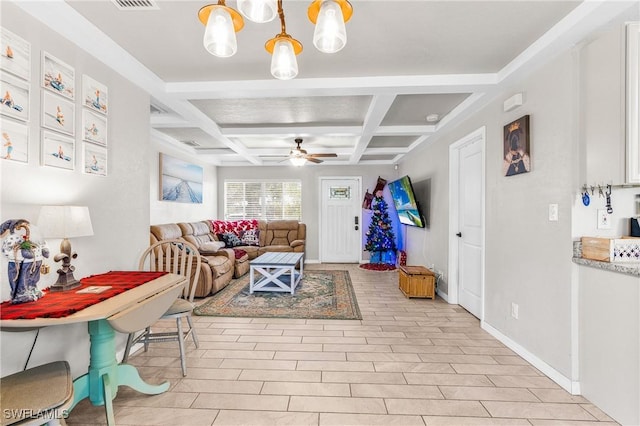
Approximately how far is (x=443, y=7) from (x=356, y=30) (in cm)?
53

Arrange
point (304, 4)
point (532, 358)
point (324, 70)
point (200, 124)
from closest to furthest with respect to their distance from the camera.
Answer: point (304, 4) < point (532, 358) < point (324, 70) < point (200, 124)

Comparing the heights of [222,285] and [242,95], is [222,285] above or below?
below

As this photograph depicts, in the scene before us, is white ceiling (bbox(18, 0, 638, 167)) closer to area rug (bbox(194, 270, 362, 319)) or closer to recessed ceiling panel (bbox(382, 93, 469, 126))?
recessed ceiling panel (bbox(382, 93, 469, 126))

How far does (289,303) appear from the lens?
12.3 feet

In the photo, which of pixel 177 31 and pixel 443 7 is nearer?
pixel 443 7

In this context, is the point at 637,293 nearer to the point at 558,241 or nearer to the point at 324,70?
the point at 558,241

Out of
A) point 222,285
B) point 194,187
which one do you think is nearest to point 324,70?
point 222,285

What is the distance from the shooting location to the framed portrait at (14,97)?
152cm

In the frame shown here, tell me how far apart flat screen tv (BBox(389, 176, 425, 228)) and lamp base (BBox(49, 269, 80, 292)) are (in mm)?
3968

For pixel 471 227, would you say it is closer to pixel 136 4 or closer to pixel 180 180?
pixel 136 4

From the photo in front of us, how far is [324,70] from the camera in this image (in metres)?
2.50

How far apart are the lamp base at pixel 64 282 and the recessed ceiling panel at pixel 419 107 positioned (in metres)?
3.12

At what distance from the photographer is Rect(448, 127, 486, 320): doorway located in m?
3.24

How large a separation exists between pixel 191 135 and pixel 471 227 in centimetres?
413
